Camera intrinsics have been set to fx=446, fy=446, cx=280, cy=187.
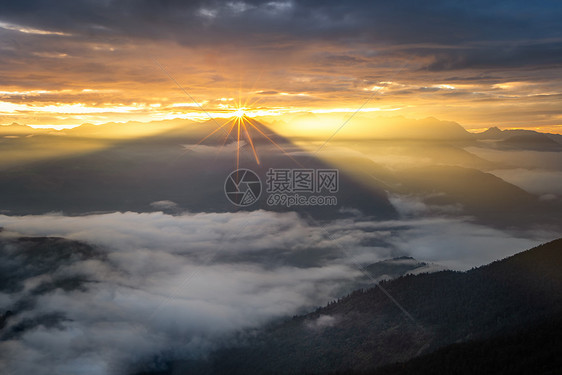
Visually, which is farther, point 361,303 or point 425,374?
point 361,303

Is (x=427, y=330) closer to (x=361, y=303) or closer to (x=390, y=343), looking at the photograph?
(x=390, y=343)

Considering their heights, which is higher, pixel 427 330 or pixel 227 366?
pixel 427 330

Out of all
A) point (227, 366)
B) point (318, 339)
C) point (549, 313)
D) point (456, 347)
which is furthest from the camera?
point (227, 366)

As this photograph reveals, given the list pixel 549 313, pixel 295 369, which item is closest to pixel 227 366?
pixel 295 369

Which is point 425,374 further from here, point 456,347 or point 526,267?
point 526,267

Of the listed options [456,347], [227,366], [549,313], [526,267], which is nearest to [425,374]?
[456,347]

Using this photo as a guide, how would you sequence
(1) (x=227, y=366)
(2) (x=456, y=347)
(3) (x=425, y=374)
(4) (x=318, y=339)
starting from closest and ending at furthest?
(3) (x=425, y=374), (2) (x=456, y=347), (4) (x=318, y=339), (1) (x=227, y=366)

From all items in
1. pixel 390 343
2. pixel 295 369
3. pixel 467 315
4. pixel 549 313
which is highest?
pixel 549 313
